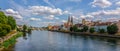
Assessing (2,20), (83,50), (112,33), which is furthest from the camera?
(112,33)

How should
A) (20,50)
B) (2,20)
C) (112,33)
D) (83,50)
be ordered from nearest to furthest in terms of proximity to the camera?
(20,50) → (83,50) → (2,20) → (112,33)

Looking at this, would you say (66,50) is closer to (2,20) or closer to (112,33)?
(2,20)

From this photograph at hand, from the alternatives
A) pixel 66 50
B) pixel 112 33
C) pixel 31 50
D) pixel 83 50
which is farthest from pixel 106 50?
pixel 112 33

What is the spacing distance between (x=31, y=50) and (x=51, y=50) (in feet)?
11.5

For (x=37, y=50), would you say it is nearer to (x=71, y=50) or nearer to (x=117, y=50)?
(x=71, y=50)

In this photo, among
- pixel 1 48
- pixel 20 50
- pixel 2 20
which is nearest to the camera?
pixel 1 48

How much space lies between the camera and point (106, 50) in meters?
44.2

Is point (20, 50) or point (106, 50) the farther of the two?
point (106, 50)

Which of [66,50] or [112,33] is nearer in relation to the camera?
[66,50]

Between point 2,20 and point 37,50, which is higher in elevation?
point 2,20

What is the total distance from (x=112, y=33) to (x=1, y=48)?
72667 mm

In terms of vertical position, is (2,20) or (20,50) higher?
(2,20)

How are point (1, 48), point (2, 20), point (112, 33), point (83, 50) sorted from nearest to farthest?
1. point (1, 48)
2. point (83, 50)
3. point (2, 20)
4. point (112, 33)

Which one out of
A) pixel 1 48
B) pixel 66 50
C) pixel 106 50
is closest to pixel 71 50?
pixel 66 50
